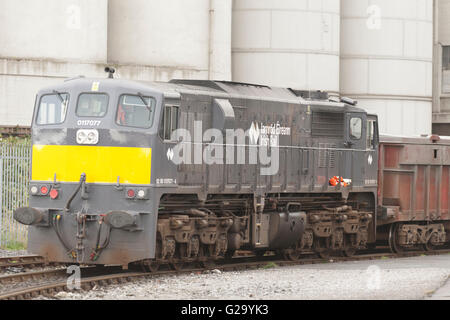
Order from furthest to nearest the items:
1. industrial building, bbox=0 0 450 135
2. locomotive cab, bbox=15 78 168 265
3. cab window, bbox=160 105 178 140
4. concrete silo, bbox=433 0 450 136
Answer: concrete silo, bbox=433 0 450 136, industrial building, bbox=0 0 450 135, cab window, bbox=160 105 178 140, locomotive cab, bbox=15 78 168 265

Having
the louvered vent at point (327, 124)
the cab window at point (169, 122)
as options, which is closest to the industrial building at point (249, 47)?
the louvered vent at point (327, 124)

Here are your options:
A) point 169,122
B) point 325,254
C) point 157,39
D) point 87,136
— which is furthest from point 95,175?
point 157,39

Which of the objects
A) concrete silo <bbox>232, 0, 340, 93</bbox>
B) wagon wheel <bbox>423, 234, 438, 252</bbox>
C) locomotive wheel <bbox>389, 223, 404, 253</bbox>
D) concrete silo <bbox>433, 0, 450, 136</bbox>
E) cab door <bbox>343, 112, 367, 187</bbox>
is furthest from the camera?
concrete silo <bbox>433, 0, 450, 136</bbox>

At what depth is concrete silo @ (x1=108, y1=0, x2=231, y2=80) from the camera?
1561 inches

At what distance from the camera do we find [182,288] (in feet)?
56.9

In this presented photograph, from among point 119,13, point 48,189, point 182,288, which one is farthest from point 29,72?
point 182,288

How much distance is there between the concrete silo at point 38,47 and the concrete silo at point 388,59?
16.7 metres

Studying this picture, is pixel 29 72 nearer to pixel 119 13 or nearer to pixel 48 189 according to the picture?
pixel 119 13

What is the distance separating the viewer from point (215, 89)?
21641 mm

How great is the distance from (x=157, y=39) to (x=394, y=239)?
1636 cm

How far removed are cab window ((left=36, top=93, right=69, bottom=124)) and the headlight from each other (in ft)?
2.05

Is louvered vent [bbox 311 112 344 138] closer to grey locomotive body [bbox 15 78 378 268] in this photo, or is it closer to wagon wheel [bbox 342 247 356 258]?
grey locomotive body [bbox 15 78 378 268]

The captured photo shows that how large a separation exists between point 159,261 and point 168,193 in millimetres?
1474

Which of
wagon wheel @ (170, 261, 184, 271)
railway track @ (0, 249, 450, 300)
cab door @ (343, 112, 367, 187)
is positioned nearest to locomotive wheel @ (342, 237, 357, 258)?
railway track @ (0, 249, 450, 300)
